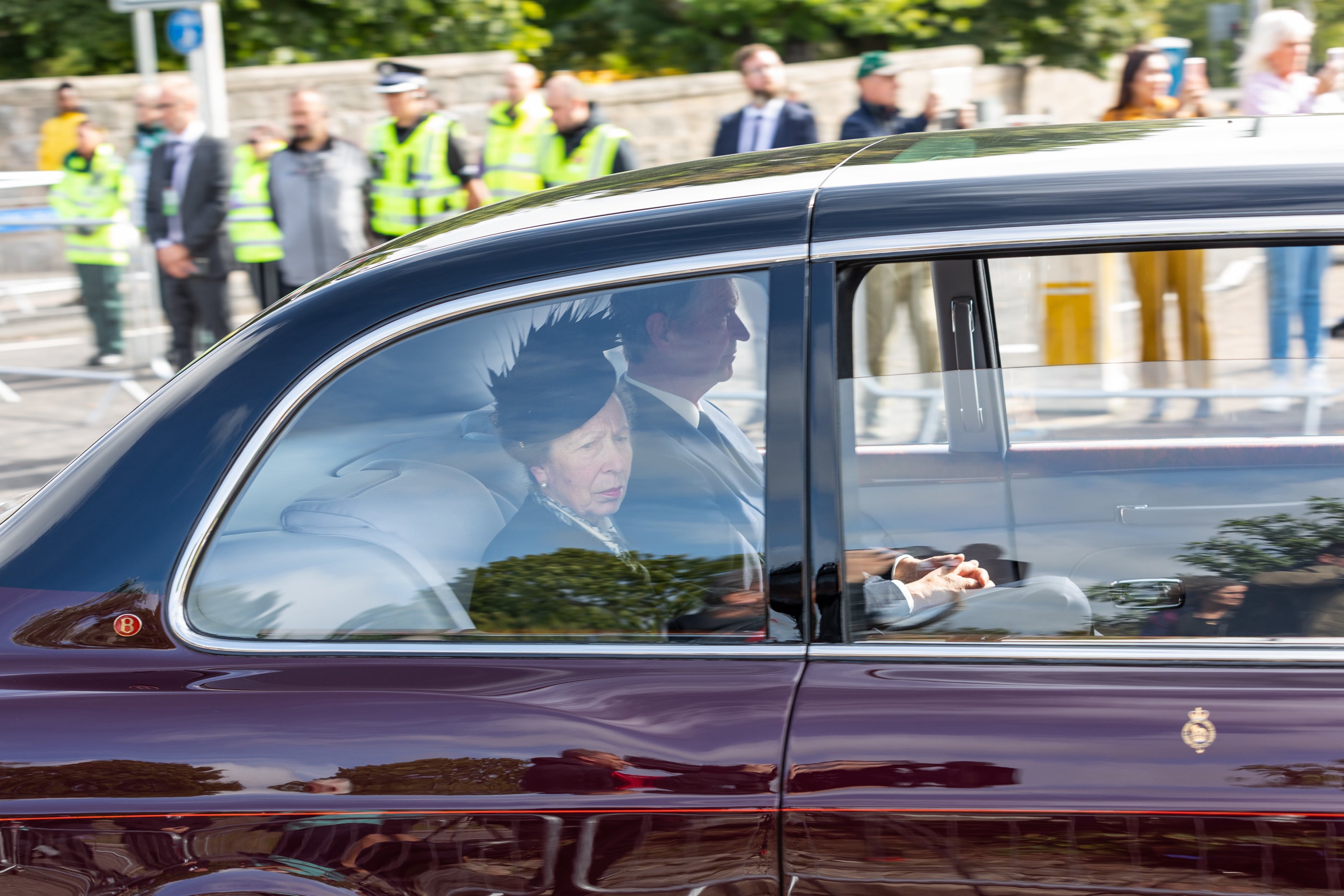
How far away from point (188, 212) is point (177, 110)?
57 cm

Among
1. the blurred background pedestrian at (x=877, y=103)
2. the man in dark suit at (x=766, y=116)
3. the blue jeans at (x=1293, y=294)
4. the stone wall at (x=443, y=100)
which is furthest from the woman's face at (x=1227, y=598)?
the stone wall at (x=443, y=100)

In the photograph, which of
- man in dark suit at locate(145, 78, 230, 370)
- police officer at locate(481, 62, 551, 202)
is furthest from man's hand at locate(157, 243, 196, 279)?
police officer at locate(481, 62, 551, 202)

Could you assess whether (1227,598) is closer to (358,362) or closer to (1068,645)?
(1068,645)

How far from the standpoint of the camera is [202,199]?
781 cm

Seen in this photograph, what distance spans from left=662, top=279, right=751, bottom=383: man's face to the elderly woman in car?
10cm

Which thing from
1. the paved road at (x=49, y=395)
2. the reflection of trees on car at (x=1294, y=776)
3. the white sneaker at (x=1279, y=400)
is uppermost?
the white sneaker at (x=1279, y=400)

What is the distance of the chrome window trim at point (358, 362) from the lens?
1.85 m

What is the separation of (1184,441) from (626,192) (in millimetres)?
1147

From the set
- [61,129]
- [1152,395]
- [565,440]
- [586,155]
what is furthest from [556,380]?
[61,129]

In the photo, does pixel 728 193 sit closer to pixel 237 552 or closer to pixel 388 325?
pixel 388 325

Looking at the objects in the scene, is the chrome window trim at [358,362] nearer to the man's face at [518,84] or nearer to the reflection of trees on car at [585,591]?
the reflection of trees on car at [585,591]

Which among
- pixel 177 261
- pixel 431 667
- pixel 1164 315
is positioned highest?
pixel 1164 315

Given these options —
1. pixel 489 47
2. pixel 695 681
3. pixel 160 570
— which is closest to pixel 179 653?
pixel 160 570

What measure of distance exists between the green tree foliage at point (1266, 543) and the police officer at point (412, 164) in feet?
20.3
